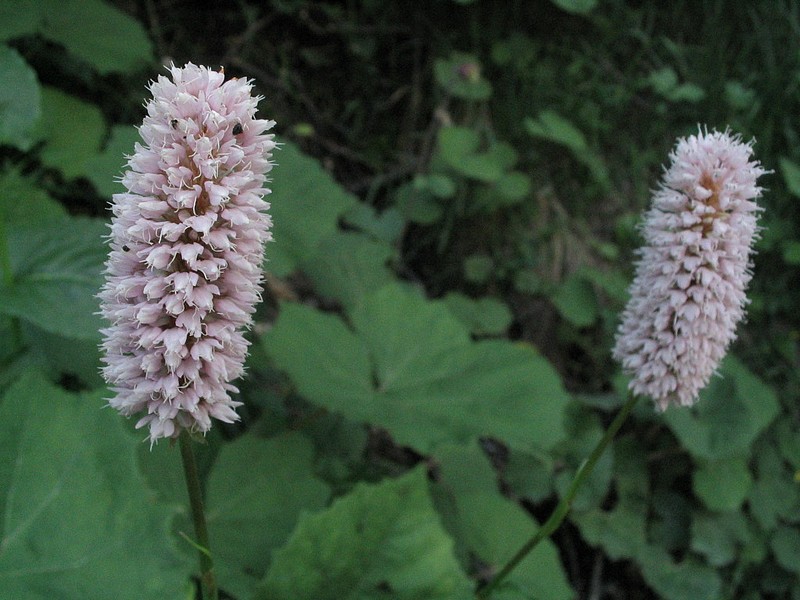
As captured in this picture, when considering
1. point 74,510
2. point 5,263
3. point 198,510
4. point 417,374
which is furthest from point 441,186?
point 198,510

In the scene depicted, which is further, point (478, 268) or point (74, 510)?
point (478, 268)

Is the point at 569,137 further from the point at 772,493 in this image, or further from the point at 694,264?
the point at 694,264

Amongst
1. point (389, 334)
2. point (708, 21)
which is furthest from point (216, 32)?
point (708, 21)

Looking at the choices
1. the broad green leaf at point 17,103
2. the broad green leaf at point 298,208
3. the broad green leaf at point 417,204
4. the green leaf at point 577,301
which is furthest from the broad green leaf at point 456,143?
the broad green leaf at point 17,103

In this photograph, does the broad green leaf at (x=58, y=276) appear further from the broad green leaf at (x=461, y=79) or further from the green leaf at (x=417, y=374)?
the broad green leaf at (x=461, y=79)

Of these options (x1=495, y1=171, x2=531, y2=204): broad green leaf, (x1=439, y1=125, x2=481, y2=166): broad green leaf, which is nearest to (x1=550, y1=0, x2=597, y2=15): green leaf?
(x1=439, y1=125, x2=481, y2=166): broad green leaf

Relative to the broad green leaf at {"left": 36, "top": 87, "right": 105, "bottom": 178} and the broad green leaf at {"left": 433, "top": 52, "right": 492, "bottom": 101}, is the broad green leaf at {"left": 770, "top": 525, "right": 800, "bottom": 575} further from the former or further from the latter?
the broad green leaf at {"left": 36, "top": 87, "right": 105, "bottom": 178}
